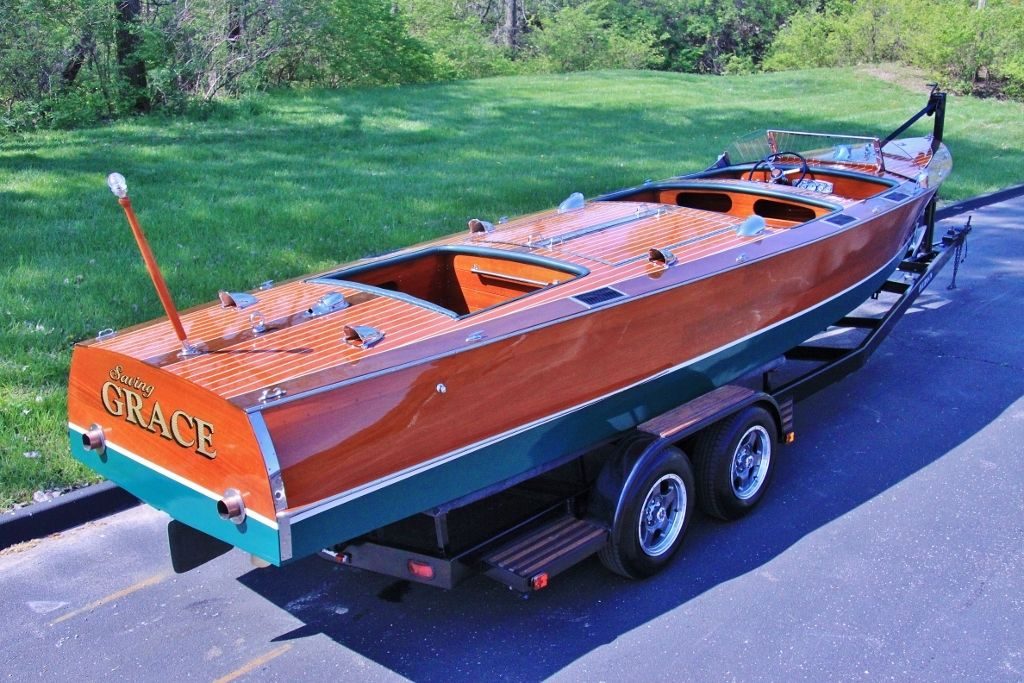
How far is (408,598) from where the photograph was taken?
4.39 meters

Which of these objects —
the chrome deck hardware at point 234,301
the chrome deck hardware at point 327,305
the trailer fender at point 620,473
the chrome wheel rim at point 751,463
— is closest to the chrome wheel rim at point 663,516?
the trailer fender at point 620,473

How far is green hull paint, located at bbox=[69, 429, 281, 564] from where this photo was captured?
3.37 metres

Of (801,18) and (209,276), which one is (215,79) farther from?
(801,18)

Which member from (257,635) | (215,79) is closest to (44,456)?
(257,635)

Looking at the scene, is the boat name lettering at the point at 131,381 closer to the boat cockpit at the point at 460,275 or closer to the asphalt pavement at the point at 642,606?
the asphalt pavement at the point at 642,606

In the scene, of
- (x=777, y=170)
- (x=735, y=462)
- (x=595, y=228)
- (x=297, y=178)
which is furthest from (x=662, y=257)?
(x=297, y=178)

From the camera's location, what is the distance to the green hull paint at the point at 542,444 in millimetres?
3506

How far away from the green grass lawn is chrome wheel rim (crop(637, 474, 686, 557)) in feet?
9.89

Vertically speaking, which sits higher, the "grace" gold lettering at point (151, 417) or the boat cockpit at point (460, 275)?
the boat cockpit at point (460, 275)

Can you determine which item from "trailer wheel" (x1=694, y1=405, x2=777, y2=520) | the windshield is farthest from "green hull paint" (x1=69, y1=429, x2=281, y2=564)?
the windshield

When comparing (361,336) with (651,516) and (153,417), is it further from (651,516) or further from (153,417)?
(651,516)

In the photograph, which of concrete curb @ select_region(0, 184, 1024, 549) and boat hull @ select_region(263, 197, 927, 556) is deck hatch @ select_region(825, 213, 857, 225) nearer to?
boat hull @ select_region(263, 197, 927, 556)

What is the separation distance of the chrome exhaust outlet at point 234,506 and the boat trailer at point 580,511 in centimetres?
72

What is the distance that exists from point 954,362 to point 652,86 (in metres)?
16.3
